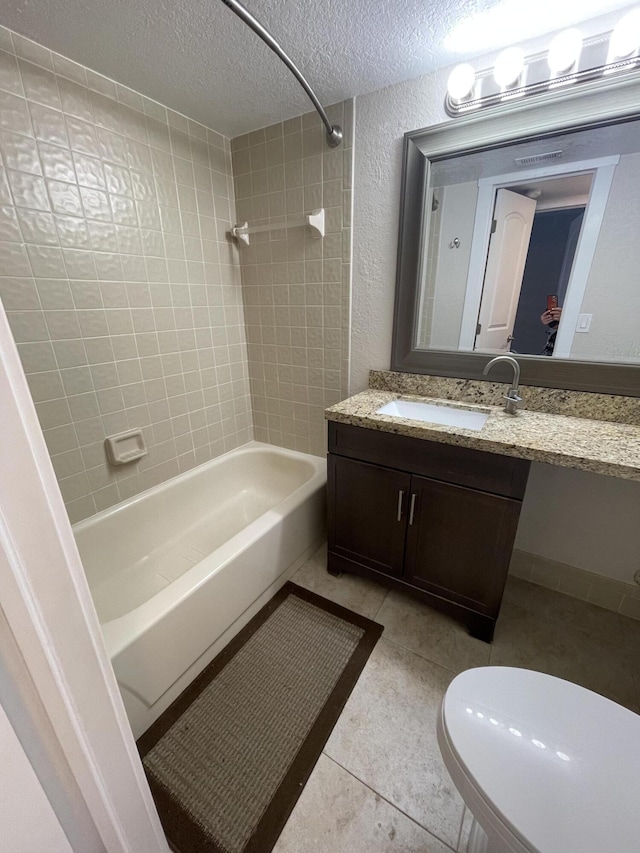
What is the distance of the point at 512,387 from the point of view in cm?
132

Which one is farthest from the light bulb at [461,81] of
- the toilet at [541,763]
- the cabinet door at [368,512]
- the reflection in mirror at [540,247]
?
the toilet at [541,763]

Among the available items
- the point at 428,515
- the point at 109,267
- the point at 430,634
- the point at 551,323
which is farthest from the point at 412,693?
the point at 109,267

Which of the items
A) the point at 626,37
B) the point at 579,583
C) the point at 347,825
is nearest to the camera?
the point at 347,825

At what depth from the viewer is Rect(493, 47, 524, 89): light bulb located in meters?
1.12

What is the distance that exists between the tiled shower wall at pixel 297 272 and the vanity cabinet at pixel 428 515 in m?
0.57

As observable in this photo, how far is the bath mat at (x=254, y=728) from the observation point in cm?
90

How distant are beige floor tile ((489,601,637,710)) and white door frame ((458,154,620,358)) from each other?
109cm

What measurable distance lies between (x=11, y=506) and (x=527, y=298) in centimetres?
161

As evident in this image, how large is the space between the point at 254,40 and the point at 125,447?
5.25 ft

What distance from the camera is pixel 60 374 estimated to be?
1.33 meters

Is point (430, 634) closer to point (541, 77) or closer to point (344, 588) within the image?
point (344, 588)

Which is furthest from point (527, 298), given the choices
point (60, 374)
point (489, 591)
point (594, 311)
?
point (60, 374)

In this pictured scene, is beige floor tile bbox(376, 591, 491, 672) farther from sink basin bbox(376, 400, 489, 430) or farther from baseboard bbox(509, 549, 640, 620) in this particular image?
sink basin bbox(376, 400, 489, 430)

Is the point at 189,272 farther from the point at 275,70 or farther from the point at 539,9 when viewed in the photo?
the point at 539,9
